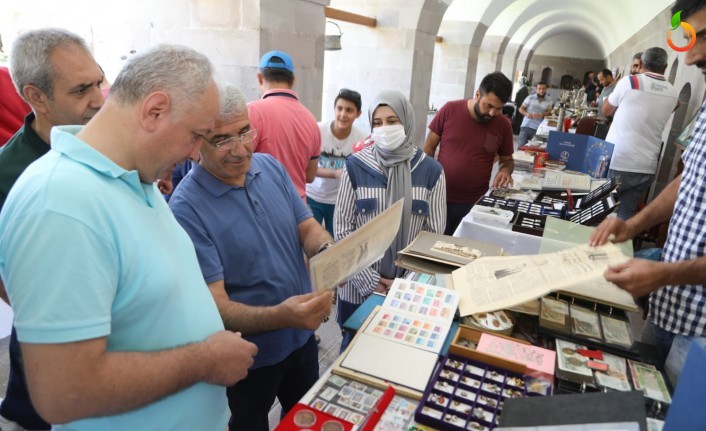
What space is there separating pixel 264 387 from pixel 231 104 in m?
1.02

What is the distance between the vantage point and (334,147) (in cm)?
351

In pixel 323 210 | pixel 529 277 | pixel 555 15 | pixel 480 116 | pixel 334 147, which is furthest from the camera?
pixel 555 15

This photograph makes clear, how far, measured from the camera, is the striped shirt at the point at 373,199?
2.12 meters

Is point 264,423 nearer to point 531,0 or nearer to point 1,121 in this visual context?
point 1,121

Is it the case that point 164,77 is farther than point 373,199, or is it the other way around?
point 373,199

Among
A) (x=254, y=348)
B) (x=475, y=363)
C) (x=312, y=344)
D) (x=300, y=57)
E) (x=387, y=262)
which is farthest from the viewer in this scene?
(x=300, y=57)

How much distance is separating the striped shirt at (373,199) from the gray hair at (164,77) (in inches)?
48.7

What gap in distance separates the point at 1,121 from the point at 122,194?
1663 millimetres

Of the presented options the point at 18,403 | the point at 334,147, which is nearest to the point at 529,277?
the point at 18,403

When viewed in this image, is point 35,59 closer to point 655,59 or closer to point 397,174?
point 397,174

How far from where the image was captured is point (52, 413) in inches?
30.7

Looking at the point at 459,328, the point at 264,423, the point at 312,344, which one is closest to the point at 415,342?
the point at 459,328

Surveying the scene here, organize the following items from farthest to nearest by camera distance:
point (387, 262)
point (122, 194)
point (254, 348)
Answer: point (387, 262) < point (254, 348) < point (122, 194)

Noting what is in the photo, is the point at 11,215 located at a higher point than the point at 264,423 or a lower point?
higher
